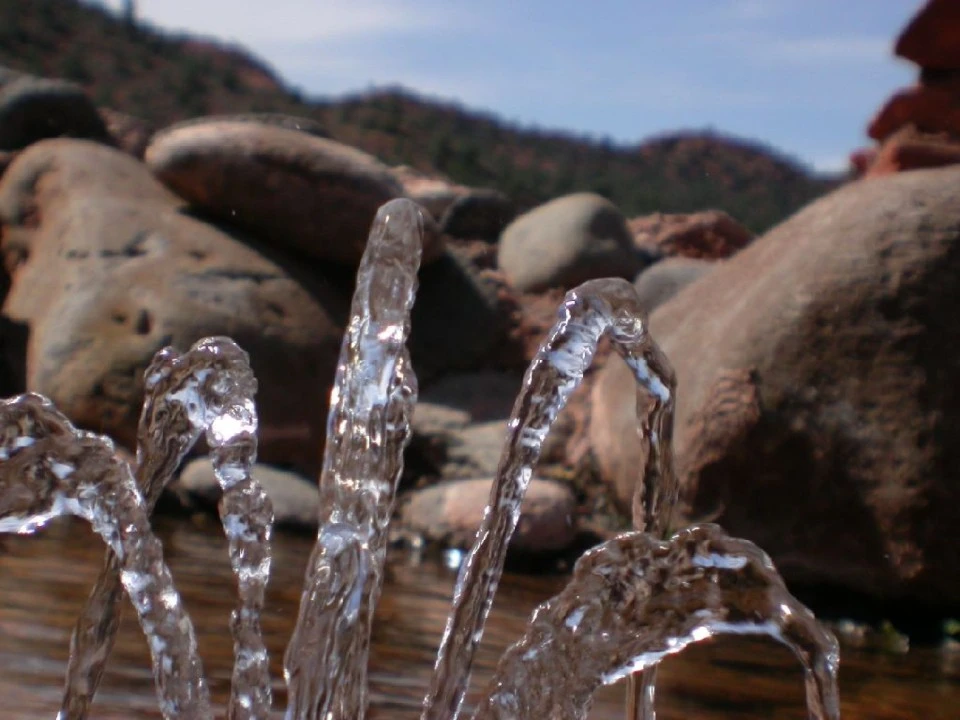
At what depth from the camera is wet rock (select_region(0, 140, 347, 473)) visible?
25.2 ft

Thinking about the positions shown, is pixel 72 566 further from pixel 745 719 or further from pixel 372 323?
pixel 372 323

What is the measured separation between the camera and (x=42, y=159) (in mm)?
9367

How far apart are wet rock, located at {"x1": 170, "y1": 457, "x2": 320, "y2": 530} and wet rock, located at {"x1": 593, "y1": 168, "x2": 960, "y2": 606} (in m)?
1.99

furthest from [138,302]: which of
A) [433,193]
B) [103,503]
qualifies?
[103,503]

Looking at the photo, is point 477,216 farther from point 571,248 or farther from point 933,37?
point 933,37

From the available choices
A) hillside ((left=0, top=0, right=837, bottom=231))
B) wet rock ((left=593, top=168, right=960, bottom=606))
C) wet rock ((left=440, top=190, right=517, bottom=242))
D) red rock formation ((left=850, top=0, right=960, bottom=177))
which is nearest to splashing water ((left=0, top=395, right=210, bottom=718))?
wet rock ((left=593, top=168, right=960, bottom=606))

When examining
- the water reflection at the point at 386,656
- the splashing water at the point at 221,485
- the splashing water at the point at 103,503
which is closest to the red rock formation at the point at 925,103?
the water reflection at the point at 386,656

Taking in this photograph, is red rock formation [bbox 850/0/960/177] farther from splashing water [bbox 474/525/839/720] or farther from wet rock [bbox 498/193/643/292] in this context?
splashing water [bbox 474/525/839/720]

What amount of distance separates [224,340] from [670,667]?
2.06m

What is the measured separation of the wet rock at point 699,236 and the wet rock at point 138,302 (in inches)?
156

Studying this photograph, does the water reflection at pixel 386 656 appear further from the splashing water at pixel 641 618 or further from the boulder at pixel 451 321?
the boulder at pixel 451 321

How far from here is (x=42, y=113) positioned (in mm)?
10344

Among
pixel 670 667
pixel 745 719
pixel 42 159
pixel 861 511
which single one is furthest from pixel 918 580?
pixel 42 159

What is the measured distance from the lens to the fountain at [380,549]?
2346 mm
